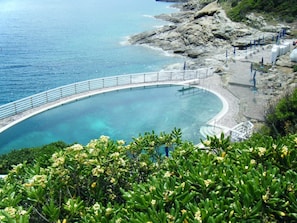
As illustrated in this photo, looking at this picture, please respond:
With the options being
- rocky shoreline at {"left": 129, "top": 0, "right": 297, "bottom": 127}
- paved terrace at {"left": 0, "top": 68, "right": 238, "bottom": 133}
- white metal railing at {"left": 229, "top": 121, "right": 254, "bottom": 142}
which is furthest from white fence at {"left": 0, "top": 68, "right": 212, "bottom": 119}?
white metal railing at {"left": 229, "top": 121, "right": 254, "bottom": 142}

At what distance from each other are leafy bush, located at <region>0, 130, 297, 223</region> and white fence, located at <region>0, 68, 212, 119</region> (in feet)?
48.7

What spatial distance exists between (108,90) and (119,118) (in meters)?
4.61

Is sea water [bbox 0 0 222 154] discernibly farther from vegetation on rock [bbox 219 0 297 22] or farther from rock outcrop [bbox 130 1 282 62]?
vegetation on rock [bbox 219 0 297 22]

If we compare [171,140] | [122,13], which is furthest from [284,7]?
[171,140]

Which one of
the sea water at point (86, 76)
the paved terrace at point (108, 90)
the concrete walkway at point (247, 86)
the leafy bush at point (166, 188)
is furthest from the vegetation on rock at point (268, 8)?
the leafy bush at point (166, 188)

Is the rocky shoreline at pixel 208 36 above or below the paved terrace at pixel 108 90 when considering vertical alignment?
above

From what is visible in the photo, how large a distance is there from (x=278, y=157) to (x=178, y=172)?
1588 millimetres

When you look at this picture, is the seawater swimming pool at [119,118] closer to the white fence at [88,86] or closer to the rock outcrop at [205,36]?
the white fence at [88,86]

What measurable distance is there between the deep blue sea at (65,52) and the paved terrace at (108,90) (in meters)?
5.58

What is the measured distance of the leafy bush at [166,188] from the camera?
3949 mm

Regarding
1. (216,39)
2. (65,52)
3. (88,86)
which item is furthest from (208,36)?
(88,86)

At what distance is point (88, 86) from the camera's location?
23.0 m

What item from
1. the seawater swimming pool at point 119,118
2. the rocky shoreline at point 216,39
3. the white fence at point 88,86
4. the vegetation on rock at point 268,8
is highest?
the vegetation on rock at point 268,8

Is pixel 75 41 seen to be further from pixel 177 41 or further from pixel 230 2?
pixel 230 2
